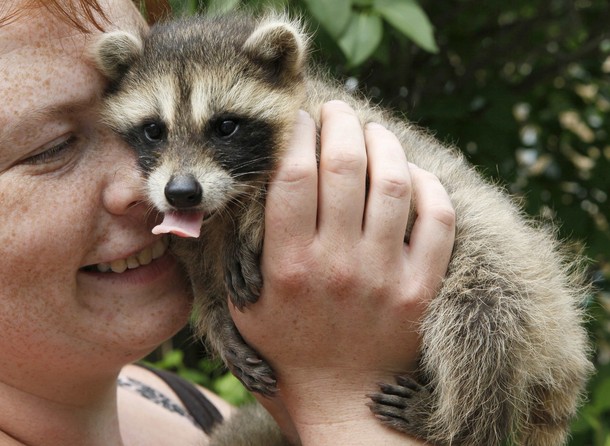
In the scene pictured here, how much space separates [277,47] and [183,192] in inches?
21.5

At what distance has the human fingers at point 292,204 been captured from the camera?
180 cm

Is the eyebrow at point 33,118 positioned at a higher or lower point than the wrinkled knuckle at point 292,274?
higher

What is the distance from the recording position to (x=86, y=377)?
197 centimetres

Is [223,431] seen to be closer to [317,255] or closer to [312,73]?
[317,255]

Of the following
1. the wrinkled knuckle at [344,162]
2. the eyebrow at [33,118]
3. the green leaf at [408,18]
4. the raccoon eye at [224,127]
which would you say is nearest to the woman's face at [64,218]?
the eyebrow at [33,118]

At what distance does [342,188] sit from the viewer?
1821mm

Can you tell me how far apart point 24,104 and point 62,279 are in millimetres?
391

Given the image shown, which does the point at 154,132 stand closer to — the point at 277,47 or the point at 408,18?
the point at 277,47

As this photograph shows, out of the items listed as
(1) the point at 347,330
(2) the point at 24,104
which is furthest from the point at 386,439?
(2) the point at 24,104

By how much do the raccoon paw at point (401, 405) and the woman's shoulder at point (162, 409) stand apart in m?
0.82

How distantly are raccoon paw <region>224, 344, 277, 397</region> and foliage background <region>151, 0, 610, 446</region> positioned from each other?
1332mm

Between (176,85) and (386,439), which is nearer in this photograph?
(386,439)

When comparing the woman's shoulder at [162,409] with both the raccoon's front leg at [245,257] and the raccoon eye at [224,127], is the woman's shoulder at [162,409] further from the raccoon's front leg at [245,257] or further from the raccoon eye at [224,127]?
the raccoon eye at [224,127]

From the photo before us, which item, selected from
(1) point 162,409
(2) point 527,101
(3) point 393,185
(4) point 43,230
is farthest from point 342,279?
(2) point 527,101
